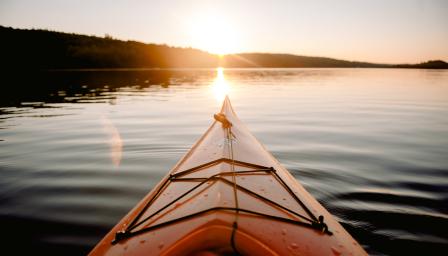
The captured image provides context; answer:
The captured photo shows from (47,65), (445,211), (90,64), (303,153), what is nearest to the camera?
(445,211)

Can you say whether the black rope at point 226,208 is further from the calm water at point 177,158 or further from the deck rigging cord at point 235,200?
the calm water at point 177,158

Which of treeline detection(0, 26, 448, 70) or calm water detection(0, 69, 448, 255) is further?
treeline detection(0, 26, 448, 70)

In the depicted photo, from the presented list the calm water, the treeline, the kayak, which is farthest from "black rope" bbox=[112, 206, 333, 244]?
the treeline

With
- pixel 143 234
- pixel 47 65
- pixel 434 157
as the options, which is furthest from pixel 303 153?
pixel 47 65

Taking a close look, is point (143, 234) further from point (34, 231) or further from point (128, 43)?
point (128, 43)

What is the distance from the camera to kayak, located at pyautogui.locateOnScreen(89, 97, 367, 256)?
206cm

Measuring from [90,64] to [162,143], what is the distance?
258ft

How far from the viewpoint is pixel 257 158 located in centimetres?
450

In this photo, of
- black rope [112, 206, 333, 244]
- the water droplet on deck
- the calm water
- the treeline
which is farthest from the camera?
the treeline

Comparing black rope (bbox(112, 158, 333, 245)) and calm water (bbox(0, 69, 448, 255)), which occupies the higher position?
black rope (bbox(112, 158, 333, 245))

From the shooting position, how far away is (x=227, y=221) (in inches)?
88.0

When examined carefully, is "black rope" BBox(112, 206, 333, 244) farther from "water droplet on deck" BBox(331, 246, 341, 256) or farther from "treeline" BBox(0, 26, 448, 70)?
"treeline" BBox(0, 26, 448, 70)

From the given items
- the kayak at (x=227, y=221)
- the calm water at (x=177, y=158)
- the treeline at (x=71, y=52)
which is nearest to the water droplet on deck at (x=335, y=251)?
the kayak at (x=227, y=221)

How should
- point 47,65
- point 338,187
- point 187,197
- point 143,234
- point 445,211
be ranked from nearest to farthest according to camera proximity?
point 143,234
point 187,197
point 445,211
point 338,187
point 47,65
